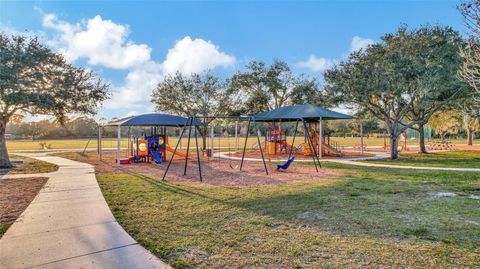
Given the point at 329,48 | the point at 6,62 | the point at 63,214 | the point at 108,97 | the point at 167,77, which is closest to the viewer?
the point at 63,214

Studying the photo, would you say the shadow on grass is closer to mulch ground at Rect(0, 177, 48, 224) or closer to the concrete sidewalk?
the concrete sidewalk

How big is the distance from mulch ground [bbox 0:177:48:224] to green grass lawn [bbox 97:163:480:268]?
5.70 ft

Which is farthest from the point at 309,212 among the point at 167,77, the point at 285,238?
the point at 167,77

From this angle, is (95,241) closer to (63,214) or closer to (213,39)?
(63,214)

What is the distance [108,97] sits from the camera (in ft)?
51.1

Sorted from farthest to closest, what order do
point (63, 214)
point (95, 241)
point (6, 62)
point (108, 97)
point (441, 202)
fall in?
point (108, 97) → point (6, 62) → point (441, 202) → point (63, 214) → point (95, 241)

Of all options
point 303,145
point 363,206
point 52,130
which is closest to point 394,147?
point 303,145

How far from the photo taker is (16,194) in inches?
Result: 295

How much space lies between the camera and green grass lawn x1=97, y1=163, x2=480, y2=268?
359 cm

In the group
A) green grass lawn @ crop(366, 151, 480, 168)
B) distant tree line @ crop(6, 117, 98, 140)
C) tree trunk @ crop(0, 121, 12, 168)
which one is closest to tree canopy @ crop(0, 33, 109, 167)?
tree trunk @ crop(0, 121, 12, 168)

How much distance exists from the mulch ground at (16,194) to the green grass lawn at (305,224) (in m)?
1.74

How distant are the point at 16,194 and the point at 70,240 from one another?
4714 millimetres

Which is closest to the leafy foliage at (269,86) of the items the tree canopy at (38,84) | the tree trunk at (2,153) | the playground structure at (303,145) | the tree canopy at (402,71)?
the playground structure at (303,145)

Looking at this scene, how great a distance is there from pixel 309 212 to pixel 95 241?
12.1 feet
